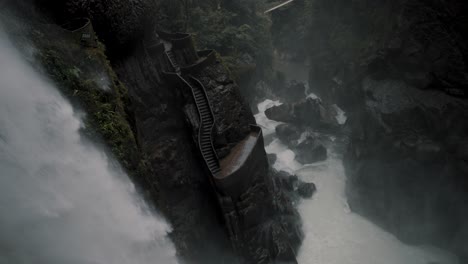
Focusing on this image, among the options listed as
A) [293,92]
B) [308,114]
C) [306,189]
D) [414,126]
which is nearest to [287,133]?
[308,114]

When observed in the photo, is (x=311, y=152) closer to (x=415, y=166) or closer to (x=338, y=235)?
(x=338, y=235)

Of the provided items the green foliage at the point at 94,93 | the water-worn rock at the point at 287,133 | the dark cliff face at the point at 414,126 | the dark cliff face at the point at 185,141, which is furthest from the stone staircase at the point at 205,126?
the water-worn rock at the point at 287,133

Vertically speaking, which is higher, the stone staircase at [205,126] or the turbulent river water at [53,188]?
the turbulent river water at [53,188]

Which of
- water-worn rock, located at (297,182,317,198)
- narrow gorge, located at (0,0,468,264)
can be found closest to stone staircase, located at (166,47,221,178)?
narrow gorge, located at (0,0,468,264)

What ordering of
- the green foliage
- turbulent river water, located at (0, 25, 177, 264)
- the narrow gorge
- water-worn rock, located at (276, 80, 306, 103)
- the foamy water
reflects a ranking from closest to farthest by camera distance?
turbulent river water, located at (0, 25, 177, 264) < the narrow gorge < the green foliage < the foamy water < water-worn rock, located at (276, 80, 306, 103)

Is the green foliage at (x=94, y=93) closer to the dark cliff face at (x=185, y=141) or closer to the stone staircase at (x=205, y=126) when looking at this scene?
the dark cliff face at (x=185, y=141)

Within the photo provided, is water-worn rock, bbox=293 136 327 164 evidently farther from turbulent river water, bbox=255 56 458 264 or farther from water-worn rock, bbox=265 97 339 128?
water-worn rock, bbox=265 97 339 128
